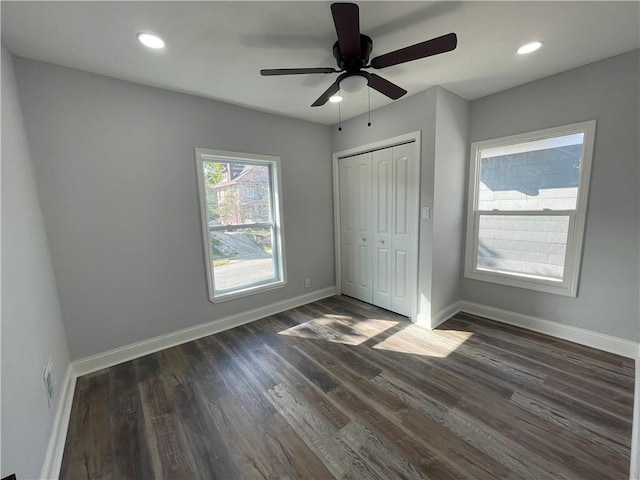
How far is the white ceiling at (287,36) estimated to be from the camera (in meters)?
1.52

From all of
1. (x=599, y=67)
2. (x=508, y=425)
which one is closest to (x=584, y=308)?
(x=508, y=425)

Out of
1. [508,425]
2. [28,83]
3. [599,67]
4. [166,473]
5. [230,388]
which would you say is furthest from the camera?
[599,67]

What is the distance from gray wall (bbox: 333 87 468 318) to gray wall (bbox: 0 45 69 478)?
309 centimetres

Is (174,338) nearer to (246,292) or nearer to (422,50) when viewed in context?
(246,292)

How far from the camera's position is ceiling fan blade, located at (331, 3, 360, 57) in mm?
1211

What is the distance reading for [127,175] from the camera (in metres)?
2.33

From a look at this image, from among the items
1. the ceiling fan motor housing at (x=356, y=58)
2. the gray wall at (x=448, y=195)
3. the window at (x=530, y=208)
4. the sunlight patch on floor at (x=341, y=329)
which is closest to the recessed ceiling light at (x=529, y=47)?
the gray wall at (x=448, y=195)

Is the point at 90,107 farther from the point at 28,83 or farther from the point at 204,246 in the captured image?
the point at 204,246

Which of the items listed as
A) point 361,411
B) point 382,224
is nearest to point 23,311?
point 361,411

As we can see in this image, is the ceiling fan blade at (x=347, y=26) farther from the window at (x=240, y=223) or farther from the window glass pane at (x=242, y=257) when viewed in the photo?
the window glass pane at (x=242, y=257)

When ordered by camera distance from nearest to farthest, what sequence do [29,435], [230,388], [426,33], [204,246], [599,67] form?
1. [29,435]
2. [426,33]
3. [230,388]
4. [599,67]
5. [204,246]

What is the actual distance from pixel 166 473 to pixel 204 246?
1896mm

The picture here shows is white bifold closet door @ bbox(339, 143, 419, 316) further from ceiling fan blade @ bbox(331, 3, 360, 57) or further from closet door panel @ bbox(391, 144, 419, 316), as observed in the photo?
ceiling fan blade @ bbox(331, 3, 360, 57)

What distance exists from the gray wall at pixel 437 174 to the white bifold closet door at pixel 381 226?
5.3 inches
